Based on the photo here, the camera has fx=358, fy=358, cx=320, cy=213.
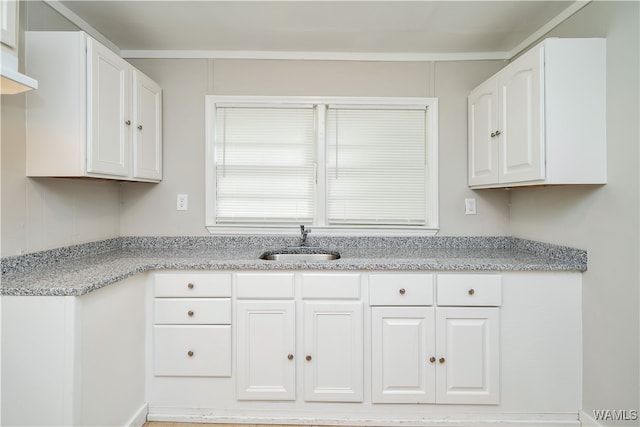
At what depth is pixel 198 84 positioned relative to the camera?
2.58 m

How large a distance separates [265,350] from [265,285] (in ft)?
1.19

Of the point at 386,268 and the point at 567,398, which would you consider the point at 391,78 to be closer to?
the point at 386,268

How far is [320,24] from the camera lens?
218cm

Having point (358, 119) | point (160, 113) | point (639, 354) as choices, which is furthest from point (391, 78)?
point (639, 354)

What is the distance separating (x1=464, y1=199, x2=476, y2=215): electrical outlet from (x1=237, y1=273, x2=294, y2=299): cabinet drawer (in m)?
1.42

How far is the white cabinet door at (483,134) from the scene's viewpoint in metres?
2.21

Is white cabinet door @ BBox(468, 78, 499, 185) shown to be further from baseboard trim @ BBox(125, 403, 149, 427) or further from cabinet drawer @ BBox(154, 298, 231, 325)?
baseboard trim @ BBox(125, 403, 149, 427)

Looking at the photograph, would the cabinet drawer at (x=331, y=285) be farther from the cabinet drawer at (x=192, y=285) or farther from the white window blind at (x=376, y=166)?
the white window blind at (x=376, y=166)

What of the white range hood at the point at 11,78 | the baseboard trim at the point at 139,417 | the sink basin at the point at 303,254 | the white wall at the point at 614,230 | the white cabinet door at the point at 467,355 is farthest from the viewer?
the sink basin at the point at 303,254

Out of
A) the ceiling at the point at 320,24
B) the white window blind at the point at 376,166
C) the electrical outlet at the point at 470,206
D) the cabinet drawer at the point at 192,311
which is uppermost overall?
the ceiling at the point at 320,24

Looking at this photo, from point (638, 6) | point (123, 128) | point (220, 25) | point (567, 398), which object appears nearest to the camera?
point (638, 6)

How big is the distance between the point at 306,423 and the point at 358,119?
198 cm

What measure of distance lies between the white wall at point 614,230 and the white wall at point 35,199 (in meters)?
2.84

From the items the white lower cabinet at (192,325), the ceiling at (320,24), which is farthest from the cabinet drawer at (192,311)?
the ceiling at (320,24)
